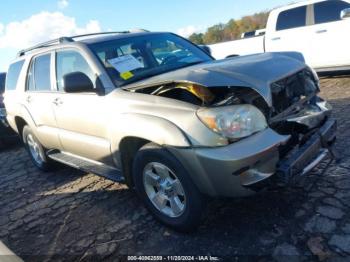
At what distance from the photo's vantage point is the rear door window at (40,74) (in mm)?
4773

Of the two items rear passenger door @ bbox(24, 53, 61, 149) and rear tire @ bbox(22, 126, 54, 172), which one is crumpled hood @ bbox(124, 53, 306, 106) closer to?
rear passenger door @ bbox(24, 53, 61, 149)

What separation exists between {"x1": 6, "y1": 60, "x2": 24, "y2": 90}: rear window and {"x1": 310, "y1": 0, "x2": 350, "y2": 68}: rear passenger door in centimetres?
629

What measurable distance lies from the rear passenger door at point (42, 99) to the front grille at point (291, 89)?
2.79m

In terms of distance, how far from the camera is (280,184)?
273 cm

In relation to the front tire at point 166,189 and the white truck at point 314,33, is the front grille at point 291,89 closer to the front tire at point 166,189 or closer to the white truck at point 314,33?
the front tire at point 166,189

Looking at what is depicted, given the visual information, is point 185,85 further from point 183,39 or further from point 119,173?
point 183,39

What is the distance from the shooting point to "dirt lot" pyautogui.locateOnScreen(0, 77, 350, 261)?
2820 mm

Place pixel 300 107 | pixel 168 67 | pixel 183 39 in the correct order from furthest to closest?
pixel 183 39
pixel 168 67
pixel 300 107

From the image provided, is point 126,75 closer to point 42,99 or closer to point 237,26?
point 42,99

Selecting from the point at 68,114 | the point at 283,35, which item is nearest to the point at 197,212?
the point at 68,114

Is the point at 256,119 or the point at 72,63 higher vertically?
the point at 72,63

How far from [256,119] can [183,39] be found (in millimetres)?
2450

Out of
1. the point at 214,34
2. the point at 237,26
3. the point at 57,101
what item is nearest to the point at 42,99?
the point at 57,101

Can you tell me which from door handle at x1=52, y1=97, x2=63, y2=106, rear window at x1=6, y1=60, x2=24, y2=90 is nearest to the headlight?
door handle at x1=52, y1=97, x2=63, y2=106
